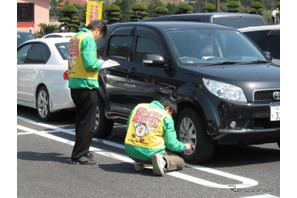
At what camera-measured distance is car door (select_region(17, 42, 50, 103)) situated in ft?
37.0

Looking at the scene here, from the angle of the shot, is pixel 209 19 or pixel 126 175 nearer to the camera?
pixel 126 175

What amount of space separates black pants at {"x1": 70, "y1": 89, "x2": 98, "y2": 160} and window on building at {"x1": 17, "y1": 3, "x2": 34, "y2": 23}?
172 ft

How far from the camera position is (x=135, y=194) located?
582cm

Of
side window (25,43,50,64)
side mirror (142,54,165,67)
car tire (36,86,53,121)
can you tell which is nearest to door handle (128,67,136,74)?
side mirror (142,54,165,67)

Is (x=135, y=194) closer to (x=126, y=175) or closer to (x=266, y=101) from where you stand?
(x=126, y=175)

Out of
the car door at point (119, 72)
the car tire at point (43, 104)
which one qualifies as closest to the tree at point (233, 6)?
the car tire at point (43, 104)

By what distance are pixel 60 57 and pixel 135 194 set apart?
543 cm

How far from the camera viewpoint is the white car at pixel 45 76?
34.6 feet

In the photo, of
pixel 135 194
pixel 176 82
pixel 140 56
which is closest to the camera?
pixel 135 194

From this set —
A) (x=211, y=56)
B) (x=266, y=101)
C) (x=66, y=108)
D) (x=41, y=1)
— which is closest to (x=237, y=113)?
(x=266, y=101)

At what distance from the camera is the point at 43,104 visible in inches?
440

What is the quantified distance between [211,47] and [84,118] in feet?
6.56

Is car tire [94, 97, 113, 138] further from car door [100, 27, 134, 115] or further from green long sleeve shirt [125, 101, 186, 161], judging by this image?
green long sleeve shirt [125, 101, 186, 161]
